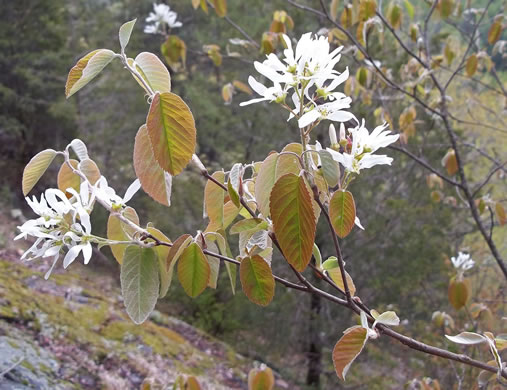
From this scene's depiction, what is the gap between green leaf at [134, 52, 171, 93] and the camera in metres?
0.59

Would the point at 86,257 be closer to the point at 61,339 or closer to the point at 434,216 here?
the point at 61,339

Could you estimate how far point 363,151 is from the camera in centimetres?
60

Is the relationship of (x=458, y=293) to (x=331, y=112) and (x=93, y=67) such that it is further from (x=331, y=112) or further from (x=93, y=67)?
(x=93, y=67)

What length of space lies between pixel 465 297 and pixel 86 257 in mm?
1521

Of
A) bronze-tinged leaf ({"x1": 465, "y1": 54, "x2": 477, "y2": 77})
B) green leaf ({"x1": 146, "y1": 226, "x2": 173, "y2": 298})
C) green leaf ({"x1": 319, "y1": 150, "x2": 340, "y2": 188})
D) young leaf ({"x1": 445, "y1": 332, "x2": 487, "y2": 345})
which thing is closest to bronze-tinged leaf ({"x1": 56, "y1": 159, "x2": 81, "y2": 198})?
green leaf ({"x1": 146, "y1": 226, "x2": 173, "y2": 298})

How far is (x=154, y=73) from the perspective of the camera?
593 mm

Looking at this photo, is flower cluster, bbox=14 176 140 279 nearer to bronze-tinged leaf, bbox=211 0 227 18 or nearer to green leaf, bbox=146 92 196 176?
green leaf, bbox=146 92 196 176

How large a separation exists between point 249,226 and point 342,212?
12 cm

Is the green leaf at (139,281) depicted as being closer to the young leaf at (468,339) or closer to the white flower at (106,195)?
the white flower at (106,195)

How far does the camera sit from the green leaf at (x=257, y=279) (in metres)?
0.60

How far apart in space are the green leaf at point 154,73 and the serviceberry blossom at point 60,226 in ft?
0.53

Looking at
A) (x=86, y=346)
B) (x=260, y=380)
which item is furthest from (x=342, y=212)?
(x=86, y=346)

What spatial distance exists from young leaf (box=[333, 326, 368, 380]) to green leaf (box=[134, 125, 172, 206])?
287 mm

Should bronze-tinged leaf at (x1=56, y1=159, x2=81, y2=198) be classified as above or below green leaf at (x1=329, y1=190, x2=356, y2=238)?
below
